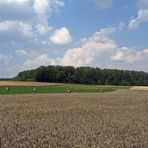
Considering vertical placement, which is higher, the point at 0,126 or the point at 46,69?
the point at 46,69

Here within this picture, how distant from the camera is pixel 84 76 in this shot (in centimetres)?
14625

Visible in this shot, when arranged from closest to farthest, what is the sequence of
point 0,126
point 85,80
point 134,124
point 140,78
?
point 0,126
point 134,124
point 85,80
point 140,78

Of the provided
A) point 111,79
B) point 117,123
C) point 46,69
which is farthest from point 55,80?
point 117,123

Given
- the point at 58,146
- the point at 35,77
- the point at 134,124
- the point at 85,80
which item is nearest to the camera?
the point at 58,146

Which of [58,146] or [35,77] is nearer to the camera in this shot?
[58,146]

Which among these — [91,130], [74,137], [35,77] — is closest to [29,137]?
[74,137]

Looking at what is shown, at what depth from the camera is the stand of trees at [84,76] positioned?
137750 mm

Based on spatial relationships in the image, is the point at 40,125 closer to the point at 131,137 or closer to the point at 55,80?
the point at 131,137

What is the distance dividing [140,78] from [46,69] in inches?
1654

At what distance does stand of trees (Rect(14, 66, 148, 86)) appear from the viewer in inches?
5423

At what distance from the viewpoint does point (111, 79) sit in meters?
153

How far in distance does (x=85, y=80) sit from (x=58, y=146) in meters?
134

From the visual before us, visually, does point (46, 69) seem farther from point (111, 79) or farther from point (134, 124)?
point (134, 124)

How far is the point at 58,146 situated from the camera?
12023 millimetres
